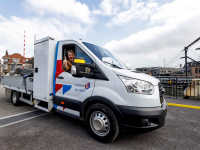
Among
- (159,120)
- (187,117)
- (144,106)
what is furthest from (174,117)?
(144,106)

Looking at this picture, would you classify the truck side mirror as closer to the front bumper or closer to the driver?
the driver

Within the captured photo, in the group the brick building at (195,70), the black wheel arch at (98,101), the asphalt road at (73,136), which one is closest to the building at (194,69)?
the brick building at (195,70)

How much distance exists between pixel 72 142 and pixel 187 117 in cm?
384

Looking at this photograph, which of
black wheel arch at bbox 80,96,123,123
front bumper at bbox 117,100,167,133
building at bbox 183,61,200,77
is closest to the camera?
front bumper at bbox 117,100,167,133

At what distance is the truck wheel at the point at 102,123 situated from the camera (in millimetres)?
2281

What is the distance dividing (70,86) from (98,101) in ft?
2.86

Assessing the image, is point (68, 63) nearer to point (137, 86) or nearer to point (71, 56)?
point (71, 56)

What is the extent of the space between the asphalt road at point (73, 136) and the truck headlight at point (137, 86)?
1.14m

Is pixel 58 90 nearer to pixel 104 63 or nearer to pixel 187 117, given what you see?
pixel 104 63

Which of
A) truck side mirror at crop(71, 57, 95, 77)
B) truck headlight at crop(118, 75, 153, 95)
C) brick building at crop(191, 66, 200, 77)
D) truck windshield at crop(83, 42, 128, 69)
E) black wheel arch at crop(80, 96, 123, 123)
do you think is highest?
brick building at crop(191, 66, 200, 77)

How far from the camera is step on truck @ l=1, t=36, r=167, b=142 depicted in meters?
2.17

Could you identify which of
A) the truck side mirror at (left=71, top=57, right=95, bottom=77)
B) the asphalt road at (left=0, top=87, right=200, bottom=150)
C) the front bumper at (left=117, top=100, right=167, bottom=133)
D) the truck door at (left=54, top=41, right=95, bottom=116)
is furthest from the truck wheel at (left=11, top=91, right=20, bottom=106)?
the front bumper at (left=117, top=100, right=167, bottom=133)

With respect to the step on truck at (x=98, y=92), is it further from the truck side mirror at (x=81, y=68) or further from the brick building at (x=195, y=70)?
the brick building at (x=195, y=70)

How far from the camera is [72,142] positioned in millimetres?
2465
